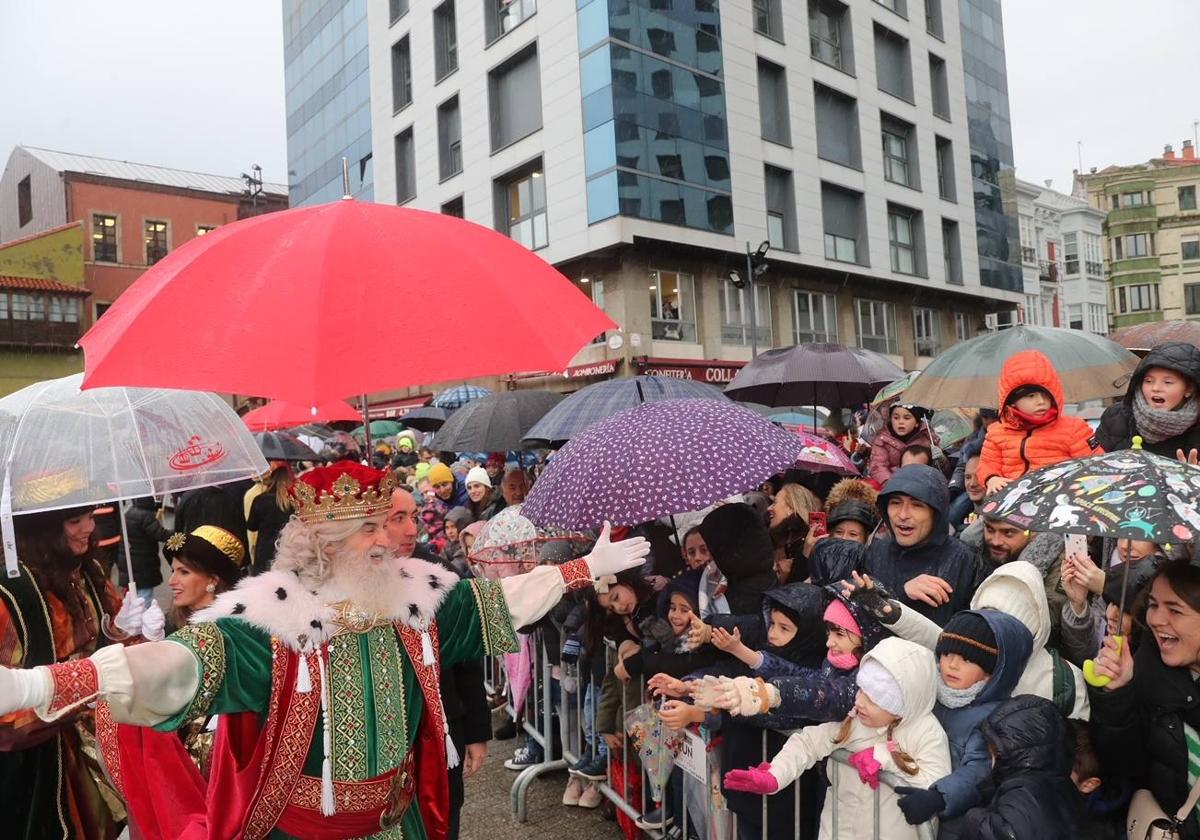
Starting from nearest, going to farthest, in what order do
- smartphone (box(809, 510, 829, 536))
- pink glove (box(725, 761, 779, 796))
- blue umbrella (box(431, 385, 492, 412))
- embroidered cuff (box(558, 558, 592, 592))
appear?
embroidered cuff (box(558, 558, 592, 592)), pink glove (box(725, 761, 779, 796)), smartphone (box(809, 510, 829, 536)), blue umbrella (box(431, 385, 492, 412))

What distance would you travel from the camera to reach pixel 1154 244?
2025 inches

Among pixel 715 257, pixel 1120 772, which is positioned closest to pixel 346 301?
pixel 1120 772

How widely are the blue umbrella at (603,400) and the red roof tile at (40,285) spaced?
120 ft

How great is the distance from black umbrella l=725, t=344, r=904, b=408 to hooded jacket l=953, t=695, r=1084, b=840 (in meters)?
4.99

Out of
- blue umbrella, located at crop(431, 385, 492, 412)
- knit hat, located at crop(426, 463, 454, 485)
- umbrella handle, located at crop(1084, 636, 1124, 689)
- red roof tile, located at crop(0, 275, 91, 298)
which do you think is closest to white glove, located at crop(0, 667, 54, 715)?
umbrella handle, located at crop(1084, 636, 1124, 689)

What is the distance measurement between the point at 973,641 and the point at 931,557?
893mm

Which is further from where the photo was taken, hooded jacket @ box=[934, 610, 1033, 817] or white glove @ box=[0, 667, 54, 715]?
hooded jacket @ box=[934, 610, 1033, 817]

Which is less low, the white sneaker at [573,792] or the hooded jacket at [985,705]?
the hooded jacket at [985,705]

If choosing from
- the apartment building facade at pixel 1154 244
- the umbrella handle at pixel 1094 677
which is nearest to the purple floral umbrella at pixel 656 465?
the umbrella handle at pixel 1094 677

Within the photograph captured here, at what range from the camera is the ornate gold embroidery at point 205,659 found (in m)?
2.13

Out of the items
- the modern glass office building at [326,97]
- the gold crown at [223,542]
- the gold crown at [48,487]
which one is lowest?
the gold crown at [223,542]

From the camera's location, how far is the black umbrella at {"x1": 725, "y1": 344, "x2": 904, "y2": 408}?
743 centimetres

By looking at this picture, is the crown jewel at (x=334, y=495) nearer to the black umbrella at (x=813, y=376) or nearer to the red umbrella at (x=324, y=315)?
the red umbrella at (x=324, y=315)

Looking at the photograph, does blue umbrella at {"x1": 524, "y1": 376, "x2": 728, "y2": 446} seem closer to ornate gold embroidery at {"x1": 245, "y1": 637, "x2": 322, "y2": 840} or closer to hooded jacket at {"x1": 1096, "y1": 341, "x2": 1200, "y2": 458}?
hooded jacket at {"x1": 1096, "y1": 341, "x2": 1200, "y2": 458}
